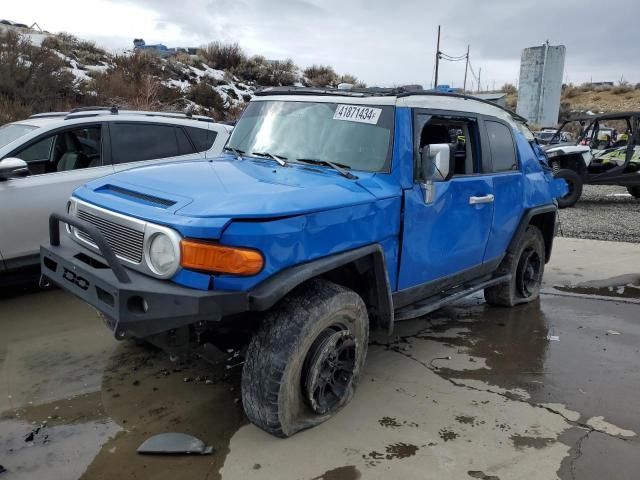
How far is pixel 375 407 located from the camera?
11.3 feet

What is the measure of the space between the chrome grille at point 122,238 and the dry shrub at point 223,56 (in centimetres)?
2528

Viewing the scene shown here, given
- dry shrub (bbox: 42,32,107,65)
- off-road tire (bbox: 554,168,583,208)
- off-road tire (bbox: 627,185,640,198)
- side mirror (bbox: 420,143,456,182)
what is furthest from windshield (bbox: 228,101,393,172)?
dry shrub (bbox: 42,32,107,65)

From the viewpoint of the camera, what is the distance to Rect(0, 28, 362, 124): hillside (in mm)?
14422

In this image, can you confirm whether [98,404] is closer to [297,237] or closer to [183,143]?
[297,237]

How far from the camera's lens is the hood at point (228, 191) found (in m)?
2.72

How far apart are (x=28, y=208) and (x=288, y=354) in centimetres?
332

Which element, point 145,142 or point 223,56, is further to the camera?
point 223,56

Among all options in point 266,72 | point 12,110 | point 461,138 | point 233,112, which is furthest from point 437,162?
point 266,72

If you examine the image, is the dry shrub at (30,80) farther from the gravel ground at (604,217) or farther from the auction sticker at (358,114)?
the gravel ground at (604,217)

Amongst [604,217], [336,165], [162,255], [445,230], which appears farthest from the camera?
[604,217]

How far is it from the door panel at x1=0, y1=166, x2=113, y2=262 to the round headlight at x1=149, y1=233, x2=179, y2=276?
8.90 feet

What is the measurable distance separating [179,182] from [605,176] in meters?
11.8

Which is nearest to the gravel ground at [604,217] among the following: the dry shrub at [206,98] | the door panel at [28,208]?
A: the door panel at [28,208]

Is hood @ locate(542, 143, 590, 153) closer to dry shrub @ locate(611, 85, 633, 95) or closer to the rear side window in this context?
the rear side window
